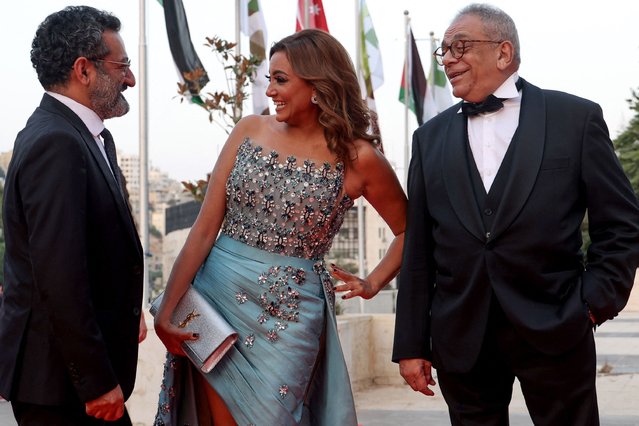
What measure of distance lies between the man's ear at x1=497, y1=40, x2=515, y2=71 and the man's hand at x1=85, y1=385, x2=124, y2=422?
176 cm

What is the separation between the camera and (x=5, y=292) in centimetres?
332

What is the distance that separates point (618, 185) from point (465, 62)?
70 centimetres

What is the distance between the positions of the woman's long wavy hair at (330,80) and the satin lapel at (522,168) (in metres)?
0.67

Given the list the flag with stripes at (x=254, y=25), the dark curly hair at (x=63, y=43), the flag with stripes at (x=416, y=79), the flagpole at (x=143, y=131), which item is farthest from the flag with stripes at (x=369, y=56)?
the dark curly hair at (x=63, y=43)

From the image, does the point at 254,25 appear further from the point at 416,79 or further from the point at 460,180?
the point at 416,79

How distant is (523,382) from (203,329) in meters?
1.16

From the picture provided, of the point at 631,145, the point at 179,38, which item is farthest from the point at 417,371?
the point at 631,145

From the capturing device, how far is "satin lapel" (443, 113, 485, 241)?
3689 mm

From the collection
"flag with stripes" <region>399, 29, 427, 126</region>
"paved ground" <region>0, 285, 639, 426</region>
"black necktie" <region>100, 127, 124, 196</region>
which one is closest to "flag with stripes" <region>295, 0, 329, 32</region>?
"paved ground" <region>0, 285, 639, 426</region>

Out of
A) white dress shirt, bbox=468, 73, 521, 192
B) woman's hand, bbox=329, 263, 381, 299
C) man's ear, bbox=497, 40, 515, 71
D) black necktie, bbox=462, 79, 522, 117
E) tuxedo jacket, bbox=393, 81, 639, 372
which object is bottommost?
woman's hand, bbox=329, 263, 381, 299

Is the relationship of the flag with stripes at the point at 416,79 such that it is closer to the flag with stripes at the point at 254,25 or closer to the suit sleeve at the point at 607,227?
the flag with stripes at the point at 254,25

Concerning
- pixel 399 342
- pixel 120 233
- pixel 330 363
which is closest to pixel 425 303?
pixel 399 342

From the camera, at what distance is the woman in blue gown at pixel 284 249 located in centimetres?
394

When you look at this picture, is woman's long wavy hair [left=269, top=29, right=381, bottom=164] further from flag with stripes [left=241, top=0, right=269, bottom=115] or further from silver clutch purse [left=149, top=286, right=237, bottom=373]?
flag with stripes [left=241, top=0, right=269, bottom=115]
